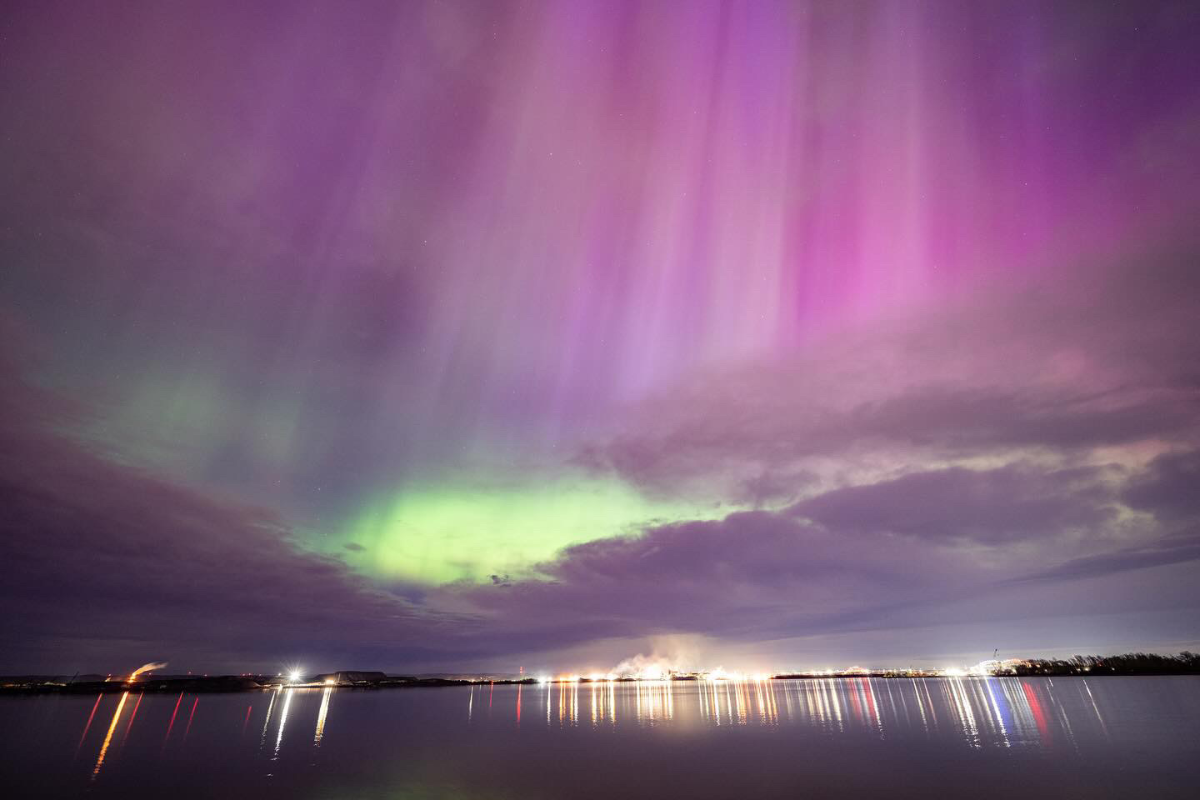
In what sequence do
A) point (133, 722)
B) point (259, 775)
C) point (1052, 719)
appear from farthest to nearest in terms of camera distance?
point (133, 722)
point (1052, 719)
point (259, 775)

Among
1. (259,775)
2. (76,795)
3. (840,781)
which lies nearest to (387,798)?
(259,775)

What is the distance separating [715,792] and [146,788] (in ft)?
132

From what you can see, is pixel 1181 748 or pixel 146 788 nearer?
pixel 146 788

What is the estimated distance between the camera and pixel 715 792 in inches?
1417

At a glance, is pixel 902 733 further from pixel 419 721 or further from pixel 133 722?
pixel 133 722

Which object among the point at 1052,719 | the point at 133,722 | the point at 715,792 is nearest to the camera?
the point at 715,792

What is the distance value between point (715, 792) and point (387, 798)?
21.2 meters

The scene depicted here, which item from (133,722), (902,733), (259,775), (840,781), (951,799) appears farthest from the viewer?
(133,722)

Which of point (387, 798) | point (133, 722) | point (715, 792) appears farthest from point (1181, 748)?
point (133, 722)

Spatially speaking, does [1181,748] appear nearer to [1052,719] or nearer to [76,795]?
[1052,719]

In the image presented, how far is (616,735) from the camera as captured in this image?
7025cm

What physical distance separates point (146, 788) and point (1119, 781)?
6786 centimetres

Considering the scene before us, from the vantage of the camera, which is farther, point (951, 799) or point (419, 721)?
point (419, 721)

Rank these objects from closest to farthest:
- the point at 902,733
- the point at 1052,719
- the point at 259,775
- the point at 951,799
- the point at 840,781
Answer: the point at 951,799, the point at 840,781, the point at 259,775, the point at 902,733, the point at 1052,719
